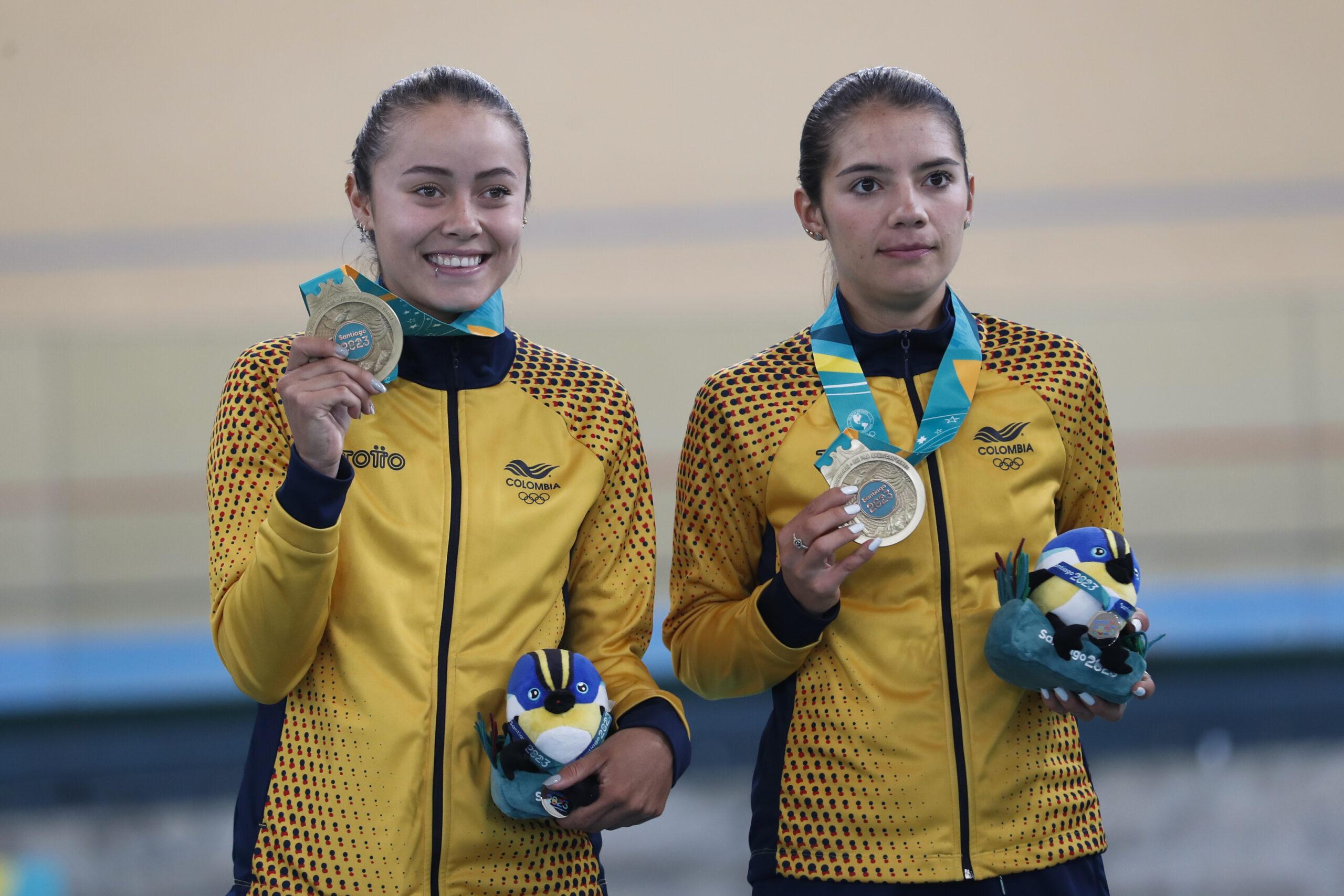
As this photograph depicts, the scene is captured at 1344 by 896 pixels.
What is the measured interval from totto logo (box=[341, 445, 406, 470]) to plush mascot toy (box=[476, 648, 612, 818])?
322 millimetres

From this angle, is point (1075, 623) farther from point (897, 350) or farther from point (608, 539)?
point (608, 539)

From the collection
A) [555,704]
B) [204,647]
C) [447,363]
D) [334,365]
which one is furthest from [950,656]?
[204,647]

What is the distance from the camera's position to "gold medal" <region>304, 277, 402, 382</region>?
1620 millimetres

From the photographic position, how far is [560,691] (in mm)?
1584

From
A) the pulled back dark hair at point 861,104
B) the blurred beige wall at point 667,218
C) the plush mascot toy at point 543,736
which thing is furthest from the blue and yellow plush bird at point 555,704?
the blurred beige wall at point 667,218

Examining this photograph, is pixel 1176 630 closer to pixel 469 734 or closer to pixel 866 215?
pixel 866 215

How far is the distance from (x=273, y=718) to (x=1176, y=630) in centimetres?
406

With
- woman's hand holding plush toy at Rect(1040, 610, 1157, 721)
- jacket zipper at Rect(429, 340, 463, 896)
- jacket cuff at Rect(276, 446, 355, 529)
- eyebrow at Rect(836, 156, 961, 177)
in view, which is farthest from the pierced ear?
jacket cuff at Rect(276, 446, 355, 529)

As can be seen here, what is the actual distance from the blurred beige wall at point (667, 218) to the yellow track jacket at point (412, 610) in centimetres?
334

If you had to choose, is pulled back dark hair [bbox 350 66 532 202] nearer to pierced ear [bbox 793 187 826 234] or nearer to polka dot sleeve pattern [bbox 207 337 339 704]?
polka dot sleeve pattern [bbox 207 337 339 704]

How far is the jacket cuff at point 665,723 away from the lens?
1.68 m

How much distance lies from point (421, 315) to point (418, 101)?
308 mm

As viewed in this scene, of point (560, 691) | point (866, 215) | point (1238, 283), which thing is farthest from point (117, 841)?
point (1238, 283)

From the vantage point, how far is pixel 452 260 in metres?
1.78
